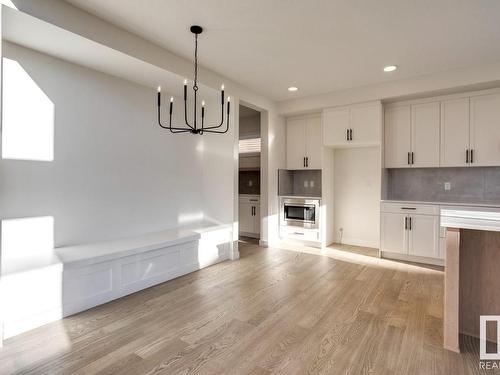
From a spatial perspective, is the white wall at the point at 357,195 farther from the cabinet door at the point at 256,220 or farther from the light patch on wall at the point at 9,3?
the light patch on wall at the point at 9,3

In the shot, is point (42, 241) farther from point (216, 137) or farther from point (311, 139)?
point (311, 139)

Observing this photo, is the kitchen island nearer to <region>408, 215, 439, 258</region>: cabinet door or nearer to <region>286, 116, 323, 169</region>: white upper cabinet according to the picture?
<region>408, 215, 439, 258</region>: cabinet door

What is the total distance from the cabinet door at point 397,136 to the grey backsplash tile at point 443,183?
355 mm

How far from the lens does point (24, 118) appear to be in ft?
9.00

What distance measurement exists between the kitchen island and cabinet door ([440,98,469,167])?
2.32m

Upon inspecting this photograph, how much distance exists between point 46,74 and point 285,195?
413 centimetres

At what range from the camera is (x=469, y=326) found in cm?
220

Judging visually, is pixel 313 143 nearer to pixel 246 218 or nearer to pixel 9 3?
pixel 246 218

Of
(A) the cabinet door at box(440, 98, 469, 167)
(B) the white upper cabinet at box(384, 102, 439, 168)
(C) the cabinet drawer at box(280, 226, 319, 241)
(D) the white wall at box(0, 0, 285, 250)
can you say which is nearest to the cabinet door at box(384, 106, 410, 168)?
(B) the white upper cabinet at box(384, 102, 439, 168)

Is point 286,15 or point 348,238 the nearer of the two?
point 286,15

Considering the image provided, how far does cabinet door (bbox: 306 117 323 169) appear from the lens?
5352 millimetres

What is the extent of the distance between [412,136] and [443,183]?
0.91 metres

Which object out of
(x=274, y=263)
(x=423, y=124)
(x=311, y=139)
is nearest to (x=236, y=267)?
(x=274, y=263)

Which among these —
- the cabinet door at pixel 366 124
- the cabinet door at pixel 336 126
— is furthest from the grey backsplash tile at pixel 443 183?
the cabinet door at pixel 336 126
